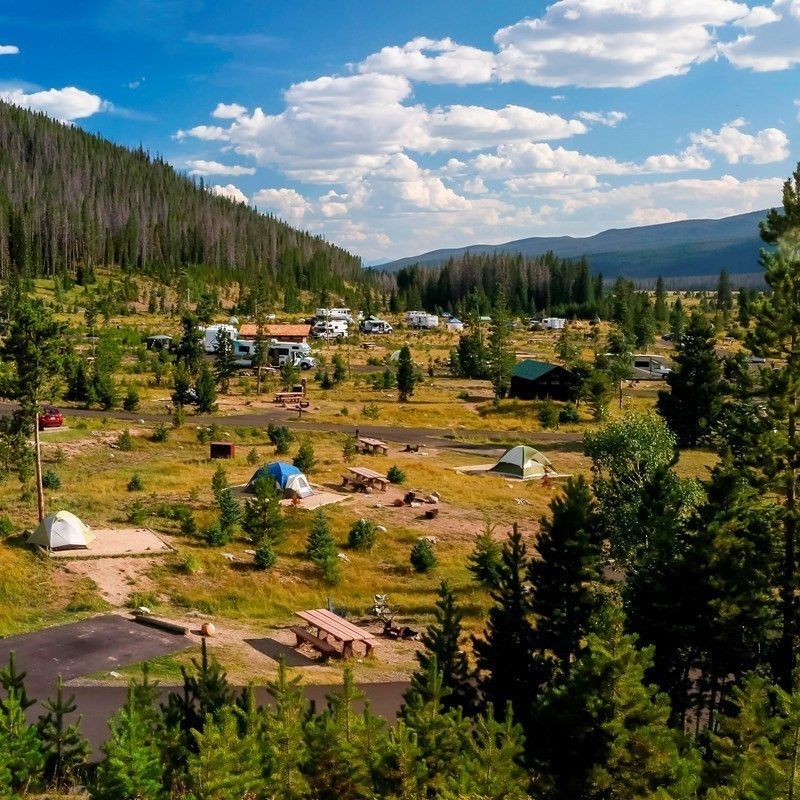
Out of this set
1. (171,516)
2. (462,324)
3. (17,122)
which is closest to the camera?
(171,516)

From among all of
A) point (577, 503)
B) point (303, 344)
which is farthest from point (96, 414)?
point (577, 503)

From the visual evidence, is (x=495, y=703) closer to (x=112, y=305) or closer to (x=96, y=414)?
(x=96, y=414)

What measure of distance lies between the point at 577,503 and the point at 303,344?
5766 cm

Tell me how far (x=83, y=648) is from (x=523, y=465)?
73.8 feet

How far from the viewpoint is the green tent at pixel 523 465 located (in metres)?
35.9

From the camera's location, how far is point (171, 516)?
26750 millimetres

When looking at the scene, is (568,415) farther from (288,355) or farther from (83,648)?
(83,648)

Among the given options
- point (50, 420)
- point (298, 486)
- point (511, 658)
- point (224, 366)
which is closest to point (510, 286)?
point (224, 366)

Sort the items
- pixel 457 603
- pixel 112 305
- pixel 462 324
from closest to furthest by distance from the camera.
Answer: pixel 457 603 < pixel 112 305 < pixel 462 324

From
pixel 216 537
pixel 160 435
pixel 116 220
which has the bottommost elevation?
pixel 216 537

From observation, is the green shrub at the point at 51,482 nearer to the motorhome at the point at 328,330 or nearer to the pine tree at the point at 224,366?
the pine tree at the point at 224,366

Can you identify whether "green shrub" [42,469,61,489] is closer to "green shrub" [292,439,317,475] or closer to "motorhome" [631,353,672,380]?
"green shrub" [292,439,317,475]

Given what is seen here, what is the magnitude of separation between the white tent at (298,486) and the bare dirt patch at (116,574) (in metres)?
7.45

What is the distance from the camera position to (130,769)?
384 inches
